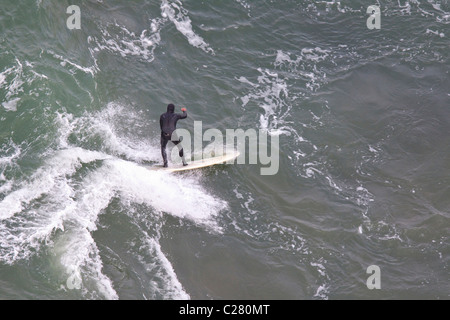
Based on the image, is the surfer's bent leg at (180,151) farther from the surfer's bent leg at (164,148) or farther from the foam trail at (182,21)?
the foam trail at (182,21)

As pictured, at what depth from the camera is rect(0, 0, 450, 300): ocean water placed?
1241 centimetres

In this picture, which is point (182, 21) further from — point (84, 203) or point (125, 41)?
point (84, 203)

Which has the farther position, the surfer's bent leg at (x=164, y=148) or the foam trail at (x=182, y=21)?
the foam trail at (x=182, y=21)

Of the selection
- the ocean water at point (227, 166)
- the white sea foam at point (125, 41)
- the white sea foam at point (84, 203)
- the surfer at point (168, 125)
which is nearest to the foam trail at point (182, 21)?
the ocean water at point (227, 166)

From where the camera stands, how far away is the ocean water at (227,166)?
489 inches

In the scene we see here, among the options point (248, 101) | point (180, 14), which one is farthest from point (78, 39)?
point (248, 101)

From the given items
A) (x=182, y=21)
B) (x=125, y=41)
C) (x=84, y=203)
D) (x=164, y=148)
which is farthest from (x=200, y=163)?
(x=182, y=21)

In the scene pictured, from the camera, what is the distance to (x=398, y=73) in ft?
59.5

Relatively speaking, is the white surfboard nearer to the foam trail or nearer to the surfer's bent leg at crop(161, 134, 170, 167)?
the surfer's bent leg at crop(161, 134, 170, 167)

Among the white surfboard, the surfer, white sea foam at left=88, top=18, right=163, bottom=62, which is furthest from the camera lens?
white sea foam at left=88, top=18, right=163, bottom=62

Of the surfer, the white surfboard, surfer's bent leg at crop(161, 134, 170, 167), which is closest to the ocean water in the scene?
the white surfboard

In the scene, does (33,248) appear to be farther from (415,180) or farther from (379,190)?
(415,180)

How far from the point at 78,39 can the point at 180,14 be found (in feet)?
12.2

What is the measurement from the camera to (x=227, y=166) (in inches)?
592
